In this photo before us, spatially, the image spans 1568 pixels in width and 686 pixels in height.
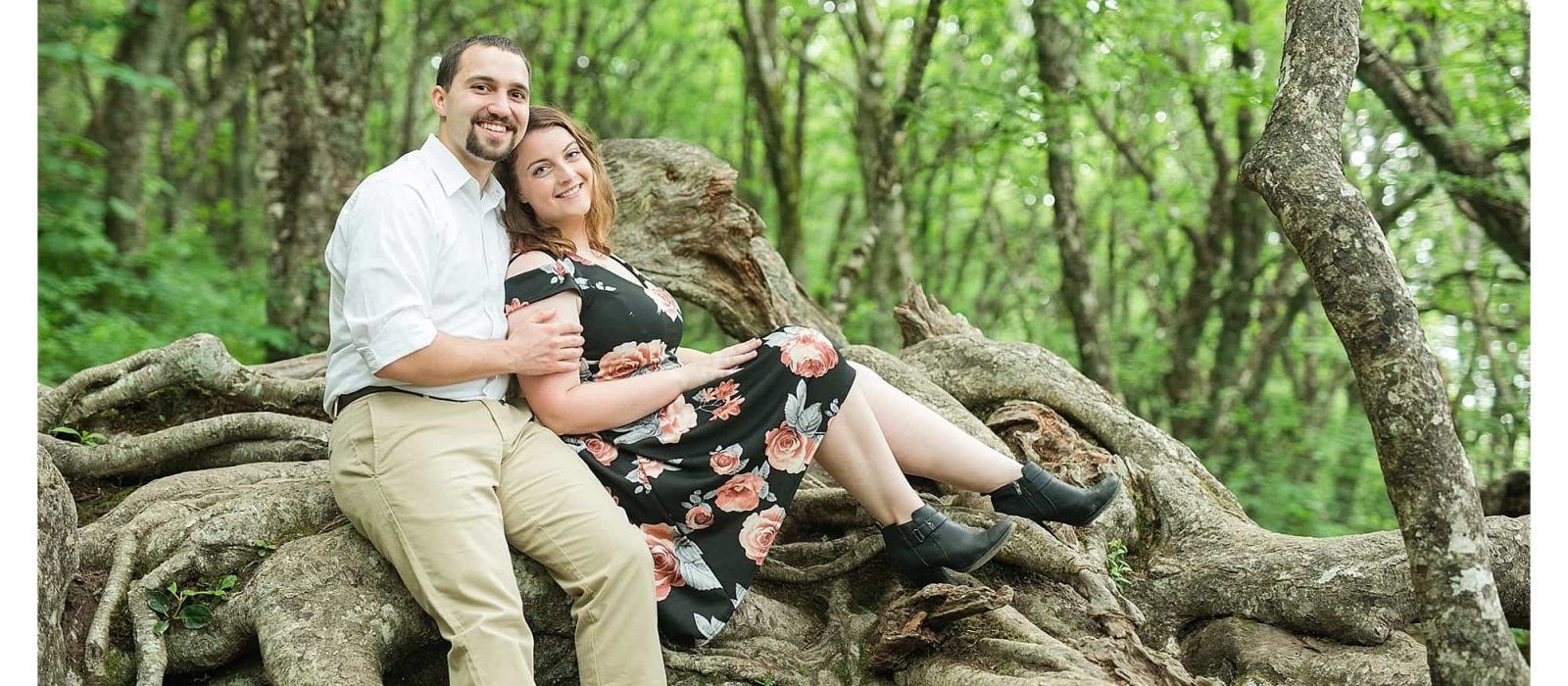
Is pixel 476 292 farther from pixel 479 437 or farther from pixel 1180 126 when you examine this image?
pixel 1180 126

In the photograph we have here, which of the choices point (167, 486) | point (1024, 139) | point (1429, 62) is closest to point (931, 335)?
point (1024, 139)

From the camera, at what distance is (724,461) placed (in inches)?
150

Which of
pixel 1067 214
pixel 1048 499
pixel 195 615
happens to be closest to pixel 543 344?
pixel 195 615

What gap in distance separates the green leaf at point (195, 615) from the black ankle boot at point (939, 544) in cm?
230

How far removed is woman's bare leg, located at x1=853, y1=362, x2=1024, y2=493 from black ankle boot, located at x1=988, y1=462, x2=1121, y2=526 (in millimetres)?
41

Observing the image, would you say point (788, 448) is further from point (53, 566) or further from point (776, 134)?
point (776, 134)

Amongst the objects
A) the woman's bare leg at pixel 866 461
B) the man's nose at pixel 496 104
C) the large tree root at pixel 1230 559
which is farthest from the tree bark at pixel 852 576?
the man's nose at pixel 496 104

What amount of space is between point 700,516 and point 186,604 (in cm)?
169

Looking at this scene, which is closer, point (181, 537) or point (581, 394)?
point (581, 394)

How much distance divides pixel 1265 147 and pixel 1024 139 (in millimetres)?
5027

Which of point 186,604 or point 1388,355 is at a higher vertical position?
point 1388,355

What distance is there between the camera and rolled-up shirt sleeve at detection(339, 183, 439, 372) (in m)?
3.27

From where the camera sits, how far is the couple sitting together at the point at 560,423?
3324mm

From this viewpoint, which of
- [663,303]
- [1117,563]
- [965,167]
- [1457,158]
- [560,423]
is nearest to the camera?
[560,423]
